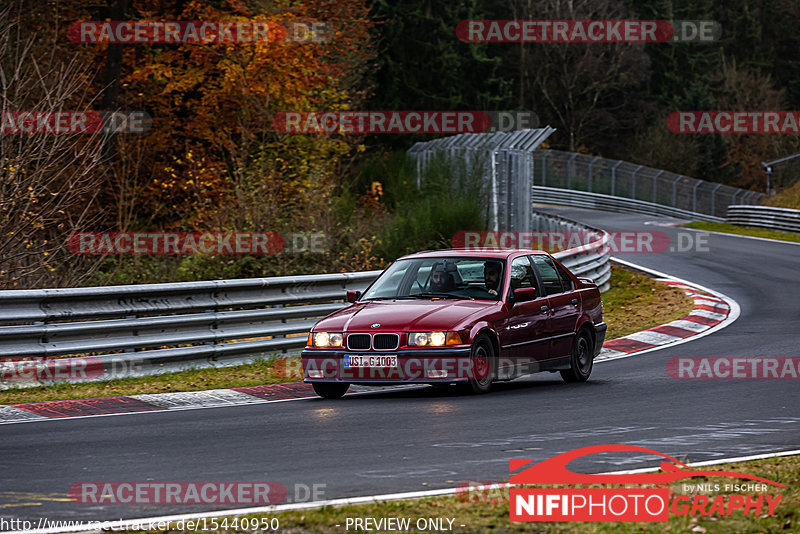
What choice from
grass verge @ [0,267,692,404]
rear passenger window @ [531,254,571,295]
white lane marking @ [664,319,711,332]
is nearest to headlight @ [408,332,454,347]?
rear passenger window @ [531,254,571,295]

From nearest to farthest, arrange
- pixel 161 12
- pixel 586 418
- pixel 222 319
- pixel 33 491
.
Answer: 1. pixel 33 491
2. pixel 586 418
3. pixel 222 319
4. pixel 161 12

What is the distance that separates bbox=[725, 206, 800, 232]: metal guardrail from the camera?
44125mm

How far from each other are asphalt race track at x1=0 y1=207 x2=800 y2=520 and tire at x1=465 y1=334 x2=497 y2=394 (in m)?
0.21

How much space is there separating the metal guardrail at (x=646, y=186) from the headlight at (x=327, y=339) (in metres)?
51.2

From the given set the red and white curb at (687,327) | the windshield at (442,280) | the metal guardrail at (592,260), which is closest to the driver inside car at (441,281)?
the windshield at (442,280)

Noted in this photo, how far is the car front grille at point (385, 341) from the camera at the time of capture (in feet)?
38.2

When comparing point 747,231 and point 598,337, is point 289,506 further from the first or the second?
point 747,231

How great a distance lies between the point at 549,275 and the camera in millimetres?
13852

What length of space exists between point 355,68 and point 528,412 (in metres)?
35.6

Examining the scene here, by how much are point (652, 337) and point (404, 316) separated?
738 cm

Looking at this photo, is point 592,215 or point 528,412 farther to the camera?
point 592,215

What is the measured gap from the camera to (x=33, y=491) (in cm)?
727

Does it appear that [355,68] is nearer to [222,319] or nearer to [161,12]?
[161,12]

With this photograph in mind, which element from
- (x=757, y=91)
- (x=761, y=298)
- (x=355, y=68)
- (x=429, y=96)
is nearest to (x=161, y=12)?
(x=355, y=68)
